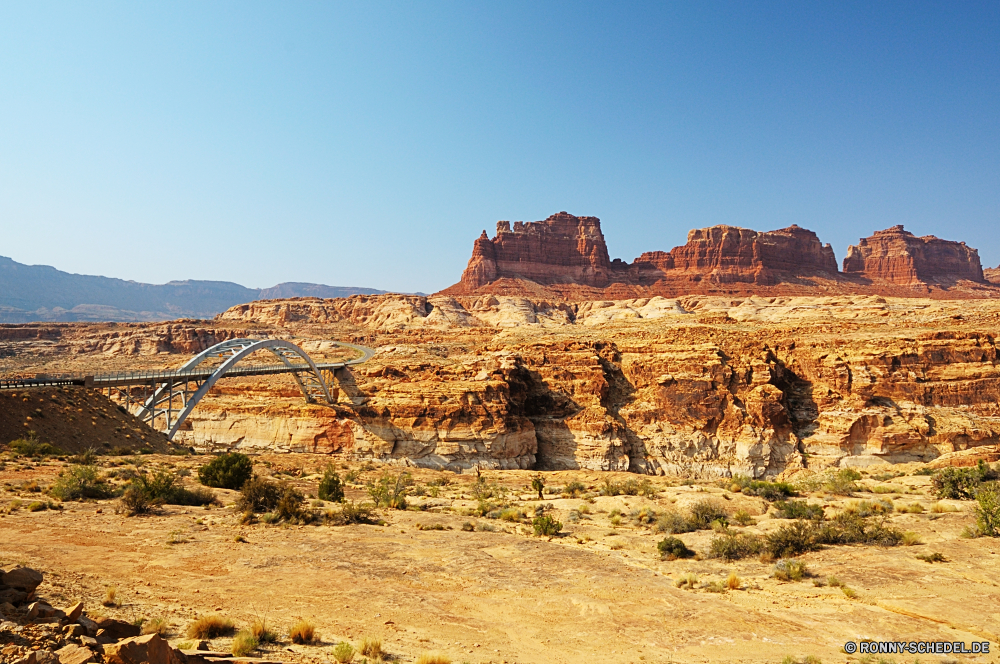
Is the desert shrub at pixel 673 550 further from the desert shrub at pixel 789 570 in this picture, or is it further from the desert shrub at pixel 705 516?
the desert shrub at pixel 705 516

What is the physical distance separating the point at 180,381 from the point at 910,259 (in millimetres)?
179060

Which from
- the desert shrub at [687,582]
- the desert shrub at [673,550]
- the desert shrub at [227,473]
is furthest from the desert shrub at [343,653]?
the desert shrub at [227,473]

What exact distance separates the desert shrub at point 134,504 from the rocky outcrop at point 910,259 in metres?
171

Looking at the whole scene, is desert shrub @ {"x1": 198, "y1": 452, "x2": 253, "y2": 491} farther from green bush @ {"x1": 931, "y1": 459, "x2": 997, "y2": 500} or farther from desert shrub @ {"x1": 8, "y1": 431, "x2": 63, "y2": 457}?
green bush @ {"x1": 931, "y1": 459, "x2": 997, "y2": 500}

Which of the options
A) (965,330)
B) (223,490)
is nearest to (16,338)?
(223,490)

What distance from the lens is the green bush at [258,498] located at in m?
17.3

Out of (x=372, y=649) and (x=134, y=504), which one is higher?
(x=372, y=649)

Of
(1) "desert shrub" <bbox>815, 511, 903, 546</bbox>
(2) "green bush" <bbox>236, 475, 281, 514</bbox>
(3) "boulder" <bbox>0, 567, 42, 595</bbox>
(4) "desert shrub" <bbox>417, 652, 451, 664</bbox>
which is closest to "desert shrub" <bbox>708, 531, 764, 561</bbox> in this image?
(1) "desert shrub" <bbox>815, 511, 903, 546</bbox>

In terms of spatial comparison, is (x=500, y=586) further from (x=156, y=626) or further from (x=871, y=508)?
(x=871, y=508)

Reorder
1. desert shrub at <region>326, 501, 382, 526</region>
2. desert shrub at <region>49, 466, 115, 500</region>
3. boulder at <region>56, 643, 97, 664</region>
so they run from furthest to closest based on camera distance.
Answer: desert shrub at <region>326, 501, 382, 526</region>, desert shrub at <region>49, 466, 115, 500</region>, boulder at <region>56, 643, 97, 664</region>

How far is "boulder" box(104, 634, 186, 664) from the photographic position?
6039mm

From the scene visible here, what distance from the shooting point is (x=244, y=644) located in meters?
7.81

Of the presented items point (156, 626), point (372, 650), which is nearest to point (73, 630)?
point (156, 626)

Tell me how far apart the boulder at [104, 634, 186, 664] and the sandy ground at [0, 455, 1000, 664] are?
208 centimetres
